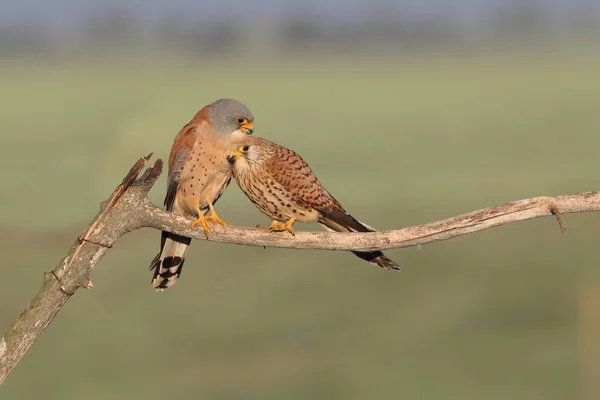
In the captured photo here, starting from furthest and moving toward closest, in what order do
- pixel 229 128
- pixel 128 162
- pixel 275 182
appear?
pixel 128 162 → pixel 229 128 → pixel 275 182

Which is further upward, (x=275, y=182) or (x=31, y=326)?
(x=275, y=182)

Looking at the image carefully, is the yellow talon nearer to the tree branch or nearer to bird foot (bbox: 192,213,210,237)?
bird foot (bbox: 192,213,210,237)

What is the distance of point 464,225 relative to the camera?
3.62m

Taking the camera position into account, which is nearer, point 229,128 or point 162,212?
point 162,212

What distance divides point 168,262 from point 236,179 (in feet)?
1.81

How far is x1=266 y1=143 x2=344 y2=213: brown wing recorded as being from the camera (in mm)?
4152

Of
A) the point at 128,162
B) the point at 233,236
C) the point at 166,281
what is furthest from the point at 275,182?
the point at 128,162

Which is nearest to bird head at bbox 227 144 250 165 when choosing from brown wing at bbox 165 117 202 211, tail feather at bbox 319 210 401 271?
brown wing at bbox 165 117 202 211

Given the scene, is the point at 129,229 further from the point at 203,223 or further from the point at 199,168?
the point at 199,168

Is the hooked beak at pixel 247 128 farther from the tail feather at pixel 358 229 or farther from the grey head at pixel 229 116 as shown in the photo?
the tail feather at pixel 358 229

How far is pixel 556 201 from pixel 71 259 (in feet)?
6.78

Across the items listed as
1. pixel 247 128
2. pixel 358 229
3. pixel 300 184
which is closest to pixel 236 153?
pixel 247 128

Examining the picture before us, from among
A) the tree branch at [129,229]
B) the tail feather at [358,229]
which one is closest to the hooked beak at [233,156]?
the tail feather at [358,229]

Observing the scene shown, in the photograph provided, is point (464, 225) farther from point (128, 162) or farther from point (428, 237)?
point (128, 162)
